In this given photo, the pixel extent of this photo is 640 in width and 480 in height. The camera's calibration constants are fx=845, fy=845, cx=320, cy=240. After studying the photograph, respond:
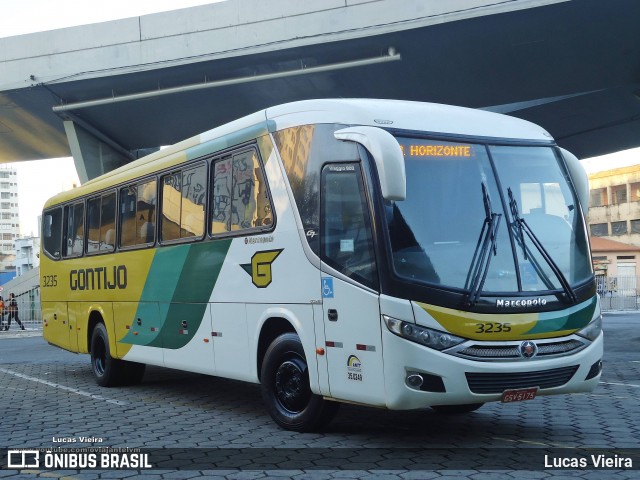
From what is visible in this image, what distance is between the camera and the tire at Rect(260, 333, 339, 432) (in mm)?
7891

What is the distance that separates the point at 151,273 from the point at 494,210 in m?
5.51

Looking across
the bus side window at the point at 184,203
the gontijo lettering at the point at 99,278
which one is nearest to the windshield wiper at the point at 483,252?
the bus side window at the point at 184,203

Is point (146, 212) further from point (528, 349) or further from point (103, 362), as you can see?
point (528, 349)

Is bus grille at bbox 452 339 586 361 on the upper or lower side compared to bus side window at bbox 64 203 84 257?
lower

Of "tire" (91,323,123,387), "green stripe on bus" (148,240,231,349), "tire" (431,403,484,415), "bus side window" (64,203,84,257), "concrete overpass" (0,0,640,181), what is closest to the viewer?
"tire" (431,403,484,415)

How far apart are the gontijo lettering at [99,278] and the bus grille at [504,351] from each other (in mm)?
6623

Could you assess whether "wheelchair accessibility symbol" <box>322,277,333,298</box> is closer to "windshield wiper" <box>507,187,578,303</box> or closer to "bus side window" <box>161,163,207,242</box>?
"windshield wiper" <box>507,187,578,303</box>

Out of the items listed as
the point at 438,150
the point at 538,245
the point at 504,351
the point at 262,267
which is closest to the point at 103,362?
the point at 262,267

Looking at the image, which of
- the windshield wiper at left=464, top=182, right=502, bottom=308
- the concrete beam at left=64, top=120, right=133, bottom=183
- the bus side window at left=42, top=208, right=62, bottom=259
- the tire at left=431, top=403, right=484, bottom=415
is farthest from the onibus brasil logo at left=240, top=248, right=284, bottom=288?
the concrete beam at left=64, top=120, right=133, bottom=183

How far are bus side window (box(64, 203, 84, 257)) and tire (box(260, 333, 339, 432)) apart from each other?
6.76m

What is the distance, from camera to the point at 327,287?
758cm

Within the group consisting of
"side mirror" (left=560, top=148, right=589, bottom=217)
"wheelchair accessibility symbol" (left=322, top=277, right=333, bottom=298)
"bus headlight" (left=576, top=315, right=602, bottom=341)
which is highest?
"side mirror" (left=560, top=148, right=589, bottom=217)

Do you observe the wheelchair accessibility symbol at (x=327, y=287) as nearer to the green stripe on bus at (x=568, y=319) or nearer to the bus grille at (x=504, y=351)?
the bus grille at (x=504, y=351)

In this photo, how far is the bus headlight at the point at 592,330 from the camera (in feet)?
24.4
